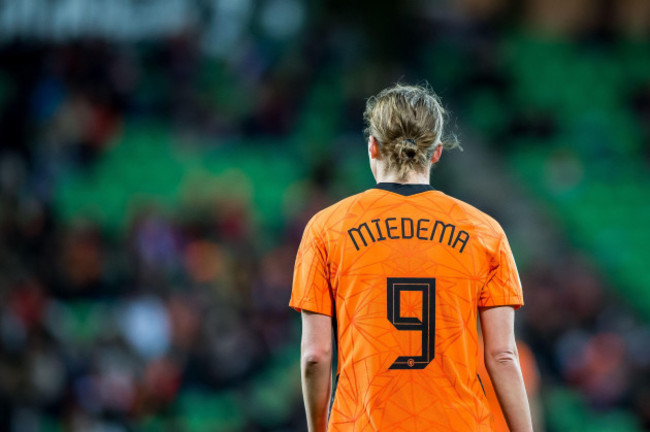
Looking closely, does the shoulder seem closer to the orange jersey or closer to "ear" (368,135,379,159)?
the orange jersey

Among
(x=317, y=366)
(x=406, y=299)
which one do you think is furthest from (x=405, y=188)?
(x=317, y=366)

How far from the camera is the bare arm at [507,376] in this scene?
7.50 ft

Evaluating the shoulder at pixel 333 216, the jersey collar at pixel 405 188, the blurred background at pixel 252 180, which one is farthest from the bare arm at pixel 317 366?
the blurred background at pixel 252 180

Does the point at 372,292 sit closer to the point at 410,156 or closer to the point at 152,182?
the point at 410,156

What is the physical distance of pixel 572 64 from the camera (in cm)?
1134

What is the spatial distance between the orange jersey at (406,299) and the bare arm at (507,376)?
5cm

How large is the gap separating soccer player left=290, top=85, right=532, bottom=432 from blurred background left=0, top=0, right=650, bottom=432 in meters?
4.54

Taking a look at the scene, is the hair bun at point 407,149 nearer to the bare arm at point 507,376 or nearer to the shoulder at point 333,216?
the shoulder at point 333,216

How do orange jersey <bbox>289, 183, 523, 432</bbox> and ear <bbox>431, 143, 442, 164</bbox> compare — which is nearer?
orange jersey <bbox>289, 183, 523, 432</bbox>

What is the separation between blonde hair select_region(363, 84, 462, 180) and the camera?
7.61ft

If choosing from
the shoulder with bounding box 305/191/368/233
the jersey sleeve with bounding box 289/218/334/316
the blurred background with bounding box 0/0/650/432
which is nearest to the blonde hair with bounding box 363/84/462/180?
the shoulder with bounding box 305/191/368/233

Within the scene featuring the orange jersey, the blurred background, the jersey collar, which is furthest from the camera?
the blurred background

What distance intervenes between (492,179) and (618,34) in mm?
2906

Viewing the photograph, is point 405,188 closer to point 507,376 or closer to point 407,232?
point 407,232
